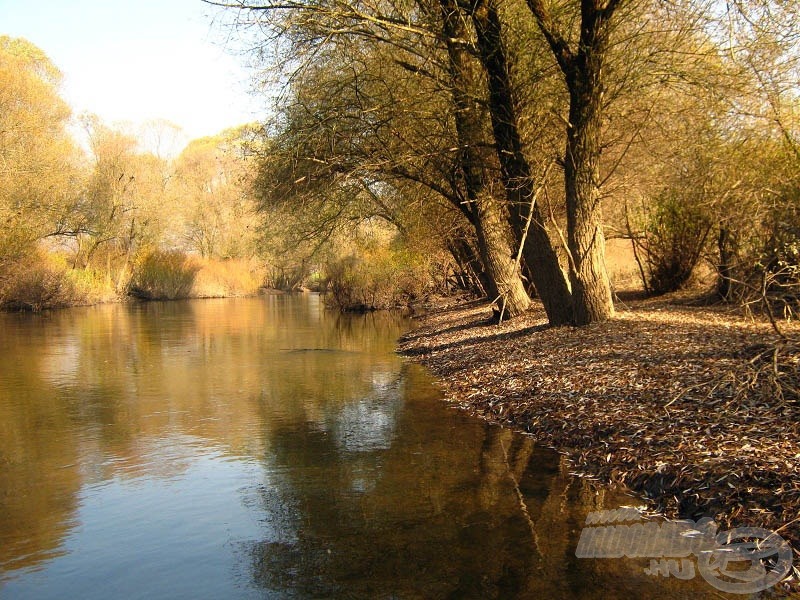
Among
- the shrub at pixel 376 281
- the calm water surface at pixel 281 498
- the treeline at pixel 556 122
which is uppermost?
the treeline at pixel 556 122

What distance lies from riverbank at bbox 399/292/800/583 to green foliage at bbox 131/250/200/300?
35311 millimetres

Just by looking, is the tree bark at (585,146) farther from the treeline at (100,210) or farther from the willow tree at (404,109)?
the treeline at (100,210)

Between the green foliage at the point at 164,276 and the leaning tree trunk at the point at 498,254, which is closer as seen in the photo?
the leaning tree trunk at the point at 498,254

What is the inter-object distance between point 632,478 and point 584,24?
26.3 feet

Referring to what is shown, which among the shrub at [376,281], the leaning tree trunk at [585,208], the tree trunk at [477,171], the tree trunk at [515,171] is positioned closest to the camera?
the leaning tree trunk at [585,208]

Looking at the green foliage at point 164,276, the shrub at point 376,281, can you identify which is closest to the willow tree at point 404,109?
the shrub at point 376,281

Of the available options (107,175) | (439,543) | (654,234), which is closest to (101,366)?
(439,543)

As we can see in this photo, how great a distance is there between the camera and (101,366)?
15.7 meters

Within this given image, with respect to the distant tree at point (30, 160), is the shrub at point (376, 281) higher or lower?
lower

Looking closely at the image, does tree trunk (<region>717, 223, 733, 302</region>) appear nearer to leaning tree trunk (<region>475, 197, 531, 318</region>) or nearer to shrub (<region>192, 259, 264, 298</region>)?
leaning tree trunk (<region>475, 197, 531, 318</region>)

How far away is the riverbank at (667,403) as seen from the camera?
5418 millimetres

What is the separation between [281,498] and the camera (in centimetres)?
651

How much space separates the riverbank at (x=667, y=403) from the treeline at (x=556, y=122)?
4.24ft

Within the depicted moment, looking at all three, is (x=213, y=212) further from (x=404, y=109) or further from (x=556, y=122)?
(x=556, y=122)
